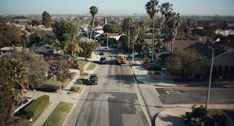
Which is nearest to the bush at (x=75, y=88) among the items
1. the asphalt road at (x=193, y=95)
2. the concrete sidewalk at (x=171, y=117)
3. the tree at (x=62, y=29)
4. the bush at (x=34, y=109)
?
the bush at (x=34, y=109)

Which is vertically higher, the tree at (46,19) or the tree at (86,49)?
the tree at (46,19)

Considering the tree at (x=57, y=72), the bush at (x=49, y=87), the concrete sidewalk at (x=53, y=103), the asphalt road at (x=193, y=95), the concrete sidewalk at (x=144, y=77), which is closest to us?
the concrete sidewalk at (x=53, y=103)

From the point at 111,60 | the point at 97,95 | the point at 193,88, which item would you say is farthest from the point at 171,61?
the point at 111,60

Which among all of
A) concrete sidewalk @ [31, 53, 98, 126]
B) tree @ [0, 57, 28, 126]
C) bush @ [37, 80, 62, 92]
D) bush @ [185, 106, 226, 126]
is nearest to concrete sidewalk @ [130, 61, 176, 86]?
concrete sidewalk @ [31, 53, 98, 126]

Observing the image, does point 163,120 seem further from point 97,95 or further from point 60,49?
point 60,49

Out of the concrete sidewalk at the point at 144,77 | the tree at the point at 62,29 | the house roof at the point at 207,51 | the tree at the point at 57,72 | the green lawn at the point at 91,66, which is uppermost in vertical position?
the tree at the point at 62,29

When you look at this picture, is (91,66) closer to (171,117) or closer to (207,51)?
(207,51)

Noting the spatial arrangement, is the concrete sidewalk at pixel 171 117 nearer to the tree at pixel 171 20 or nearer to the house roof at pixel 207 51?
the house roof at pixel 207 51
